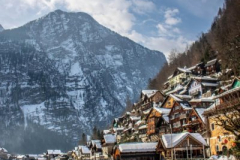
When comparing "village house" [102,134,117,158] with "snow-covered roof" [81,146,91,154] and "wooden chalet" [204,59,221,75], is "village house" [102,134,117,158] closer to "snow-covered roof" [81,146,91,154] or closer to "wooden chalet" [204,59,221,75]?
"snow-covered roof" [81,146,91,154]

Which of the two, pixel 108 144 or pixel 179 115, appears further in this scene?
pixel 108 144

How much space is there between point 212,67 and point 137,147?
4755cm

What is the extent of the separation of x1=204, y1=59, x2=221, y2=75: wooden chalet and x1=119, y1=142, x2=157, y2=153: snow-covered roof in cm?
4394

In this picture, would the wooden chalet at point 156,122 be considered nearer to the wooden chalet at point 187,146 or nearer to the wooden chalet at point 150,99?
the wooden chalet at point 187,146

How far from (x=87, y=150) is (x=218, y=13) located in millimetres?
88571

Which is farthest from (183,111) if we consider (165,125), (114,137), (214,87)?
(114,137)

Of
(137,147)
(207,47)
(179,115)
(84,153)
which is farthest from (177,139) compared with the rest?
(207,47)

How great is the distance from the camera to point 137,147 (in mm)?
61969

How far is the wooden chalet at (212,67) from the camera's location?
96.3m

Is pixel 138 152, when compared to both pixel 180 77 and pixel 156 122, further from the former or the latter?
pixel 180 77

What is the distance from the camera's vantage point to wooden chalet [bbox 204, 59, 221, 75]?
96.3 metres

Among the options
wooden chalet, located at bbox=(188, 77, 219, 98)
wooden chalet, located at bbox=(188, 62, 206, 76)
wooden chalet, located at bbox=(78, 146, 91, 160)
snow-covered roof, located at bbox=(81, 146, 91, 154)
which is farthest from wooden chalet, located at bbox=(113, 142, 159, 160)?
wooden chalet, located at bbox=(188, 62, 206, 76)

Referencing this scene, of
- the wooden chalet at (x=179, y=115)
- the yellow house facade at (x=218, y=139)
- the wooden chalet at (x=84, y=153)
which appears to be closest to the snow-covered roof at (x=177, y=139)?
the yellow house facade at (x=218, y=139)

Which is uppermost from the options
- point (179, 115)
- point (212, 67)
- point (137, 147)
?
point (212, 67)
